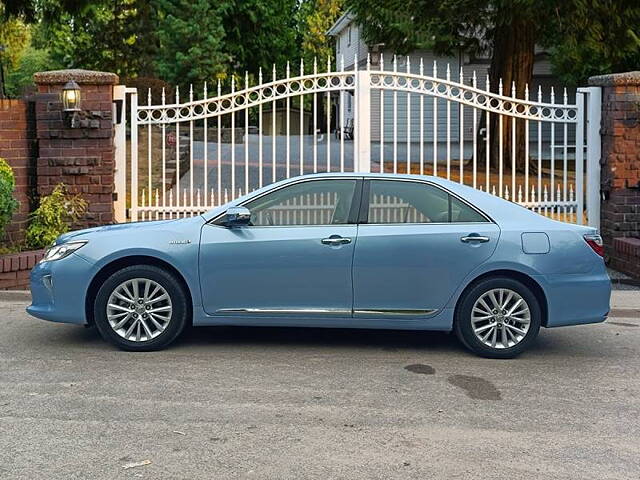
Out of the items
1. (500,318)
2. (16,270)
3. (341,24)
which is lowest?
(500,318)

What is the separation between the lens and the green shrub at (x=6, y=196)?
10.1m

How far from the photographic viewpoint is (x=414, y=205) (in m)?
7.69

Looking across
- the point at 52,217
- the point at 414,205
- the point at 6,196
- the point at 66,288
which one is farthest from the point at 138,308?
the point at 52,217

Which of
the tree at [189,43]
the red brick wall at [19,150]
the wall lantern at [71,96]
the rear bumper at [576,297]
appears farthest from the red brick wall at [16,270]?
the tree at [189,43]

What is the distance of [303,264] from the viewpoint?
737 cm

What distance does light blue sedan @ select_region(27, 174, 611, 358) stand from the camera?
737 centimetres

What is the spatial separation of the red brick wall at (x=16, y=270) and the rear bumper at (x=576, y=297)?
584cm

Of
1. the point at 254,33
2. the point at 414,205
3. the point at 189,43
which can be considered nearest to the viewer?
the point at 414,205

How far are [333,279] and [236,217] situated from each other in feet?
2.90

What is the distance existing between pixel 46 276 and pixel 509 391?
3.62m

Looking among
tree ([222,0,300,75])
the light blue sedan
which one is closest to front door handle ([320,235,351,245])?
the light blue sedan

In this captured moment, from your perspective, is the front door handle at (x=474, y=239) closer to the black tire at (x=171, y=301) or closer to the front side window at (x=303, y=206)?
the front side window at (x=303, y=206)

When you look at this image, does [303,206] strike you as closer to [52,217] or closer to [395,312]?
[395,312]

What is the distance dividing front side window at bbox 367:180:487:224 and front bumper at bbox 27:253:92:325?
227 cm
